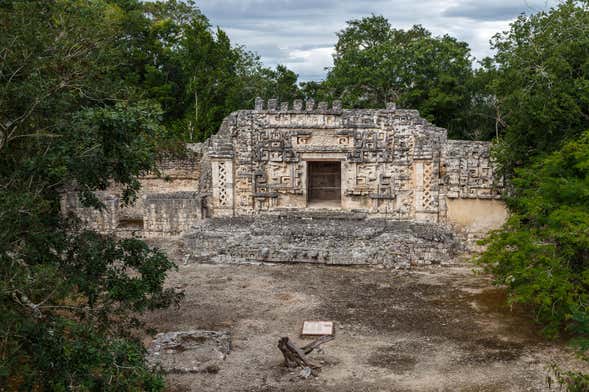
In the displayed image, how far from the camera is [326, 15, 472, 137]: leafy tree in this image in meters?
23.2

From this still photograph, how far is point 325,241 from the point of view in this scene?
1581 centimetres

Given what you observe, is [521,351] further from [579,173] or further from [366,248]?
[366,248]

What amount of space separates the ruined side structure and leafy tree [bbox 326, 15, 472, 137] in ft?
21.4

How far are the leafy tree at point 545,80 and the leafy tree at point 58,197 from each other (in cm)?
944

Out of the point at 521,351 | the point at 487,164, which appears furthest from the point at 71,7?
the point at 487,164

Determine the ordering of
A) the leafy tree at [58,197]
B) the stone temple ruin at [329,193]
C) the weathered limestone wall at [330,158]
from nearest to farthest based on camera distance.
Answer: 1. the leafy tree at [58,197]
2. the stone temple ruin at [329,193]
3. the weathered limestone wall at [330,158]

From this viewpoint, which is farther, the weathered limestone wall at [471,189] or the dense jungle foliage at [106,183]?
the weathered limestone wall at [471,189]

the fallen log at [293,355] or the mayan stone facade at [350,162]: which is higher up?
the mayan stone facade at [350,162]

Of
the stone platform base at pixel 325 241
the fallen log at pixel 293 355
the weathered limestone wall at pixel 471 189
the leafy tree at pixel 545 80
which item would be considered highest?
the leafy tree at pixel 545 80

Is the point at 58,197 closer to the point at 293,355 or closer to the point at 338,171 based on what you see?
the point at 293,355

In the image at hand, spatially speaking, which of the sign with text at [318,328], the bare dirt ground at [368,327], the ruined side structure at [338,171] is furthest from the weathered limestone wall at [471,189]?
the sign with text at [318,328]

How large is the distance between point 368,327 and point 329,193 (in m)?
7.86

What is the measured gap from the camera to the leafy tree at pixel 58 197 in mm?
5836

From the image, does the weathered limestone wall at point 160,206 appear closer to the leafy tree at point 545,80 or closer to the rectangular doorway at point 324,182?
the rectangular doorway at point 324,182
